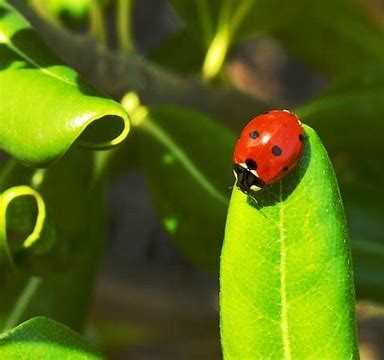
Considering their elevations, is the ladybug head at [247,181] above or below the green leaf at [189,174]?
above

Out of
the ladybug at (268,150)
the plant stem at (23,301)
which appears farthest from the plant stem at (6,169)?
the ladybug at (268,150)

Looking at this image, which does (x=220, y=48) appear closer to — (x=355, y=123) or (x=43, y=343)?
(x=355, y=123)

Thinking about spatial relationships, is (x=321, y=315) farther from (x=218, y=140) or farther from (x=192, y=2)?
(x=192, y=2)

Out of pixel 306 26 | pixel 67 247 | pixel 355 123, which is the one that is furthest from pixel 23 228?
pixel 306 26

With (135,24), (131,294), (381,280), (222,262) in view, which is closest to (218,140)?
(381,280)

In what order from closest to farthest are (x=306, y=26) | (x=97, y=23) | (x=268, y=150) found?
(x=268, y=150), (x=97, y=23), (x=306, y=26)

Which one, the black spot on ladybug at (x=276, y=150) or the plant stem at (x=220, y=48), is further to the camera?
the plant stem at (x=220, y=48)

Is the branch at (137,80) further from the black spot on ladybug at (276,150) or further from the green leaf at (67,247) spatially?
the black spot on ladybug at (276,150)

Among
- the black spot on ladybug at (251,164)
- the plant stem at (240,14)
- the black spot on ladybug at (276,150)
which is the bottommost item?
the plant stem at (240,14)
